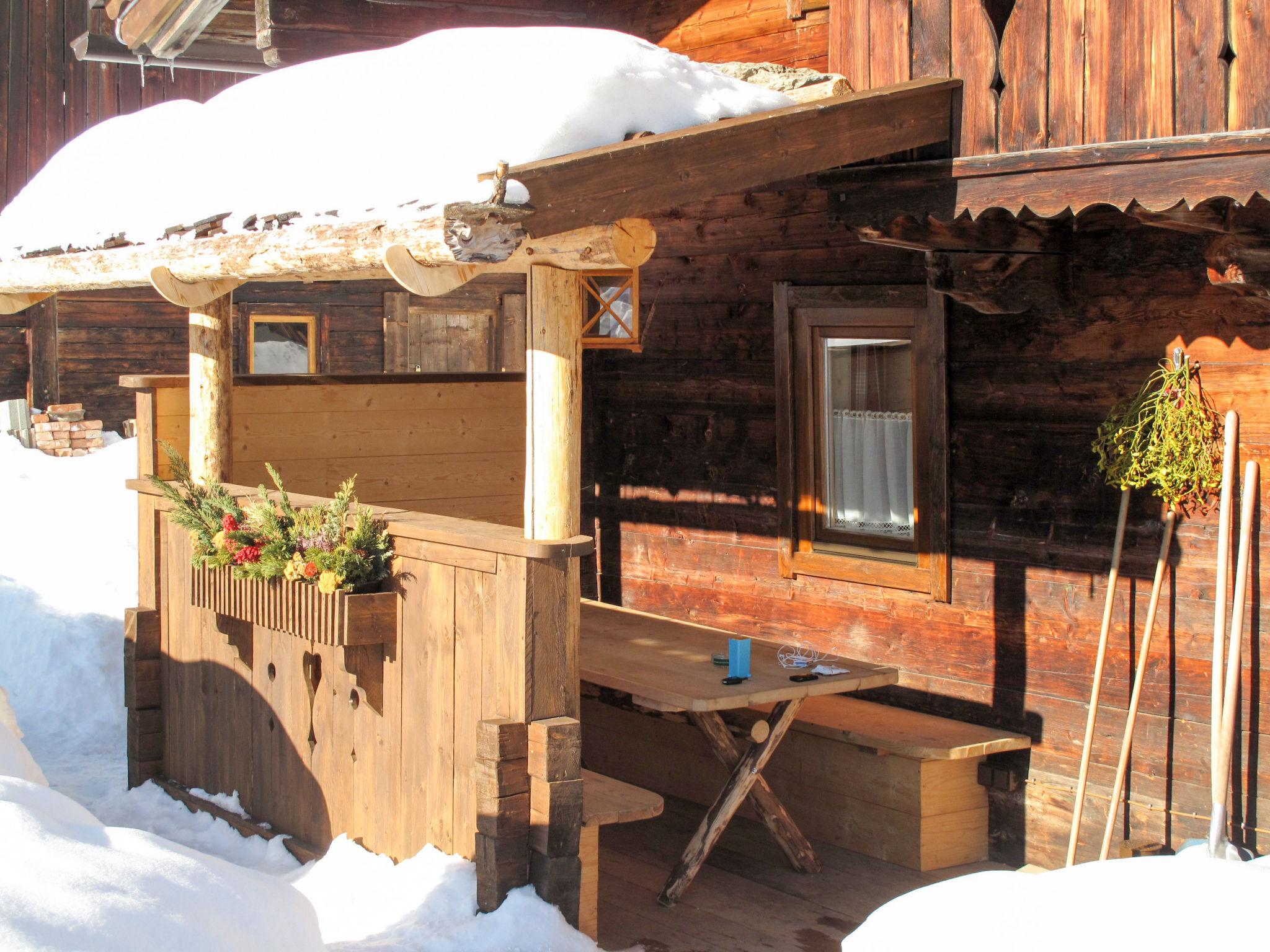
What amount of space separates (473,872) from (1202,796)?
287cm

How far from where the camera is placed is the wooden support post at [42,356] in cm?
1496

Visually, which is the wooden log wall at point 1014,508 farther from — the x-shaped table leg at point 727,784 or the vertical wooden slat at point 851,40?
the x-shaped table leg at point 727,784

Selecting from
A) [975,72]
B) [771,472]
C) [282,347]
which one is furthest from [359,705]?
[282,347]

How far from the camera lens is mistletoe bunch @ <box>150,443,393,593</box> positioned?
212 inches

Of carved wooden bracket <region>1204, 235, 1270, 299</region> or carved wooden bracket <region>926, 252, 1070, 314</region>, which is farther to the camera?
carved wooden bracket <region>926, 252, 1070, 314</region>

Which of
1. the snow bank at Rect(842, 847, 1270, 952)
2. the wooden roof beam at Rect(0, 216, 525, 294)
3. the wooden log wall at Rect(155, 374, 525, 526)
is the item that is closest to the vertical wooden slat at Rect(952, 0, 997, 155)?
the wooden roof beam at Rect(0, 216, 525, 294)

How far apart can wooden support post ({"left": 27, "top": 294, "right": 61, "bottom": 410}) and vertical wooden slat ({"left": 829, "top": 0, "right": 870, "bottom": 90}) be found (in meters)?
11.4

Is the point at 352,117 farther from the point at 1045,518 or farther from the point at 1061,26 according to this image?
the point at 1045,518

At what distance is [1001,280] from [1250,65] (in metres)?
1.39

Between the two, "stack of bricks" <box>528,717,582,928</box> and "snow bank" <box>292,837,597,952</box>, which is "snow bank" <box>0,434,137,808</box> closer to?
"snow bank" <box>292,837,597,952</box>

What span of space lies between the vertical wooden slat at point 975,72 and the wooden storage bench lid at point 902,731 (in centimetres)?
246

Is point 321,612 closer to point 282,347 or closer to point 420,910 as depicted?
point 420,910

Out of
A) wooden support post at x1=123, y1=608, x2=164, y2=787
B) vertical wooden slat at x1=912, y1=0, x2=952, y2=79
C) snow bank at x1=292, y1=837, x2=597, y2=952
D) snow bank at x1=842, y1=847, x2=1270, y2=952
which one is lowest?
snow bank at x1=292, y1=837, x2=597, y2=952

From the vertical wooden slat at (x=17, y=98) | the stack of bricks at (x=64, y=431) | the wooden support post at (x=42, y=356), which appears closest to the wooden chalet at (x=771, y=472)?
the stack of bricks at (x=64, y=431)
